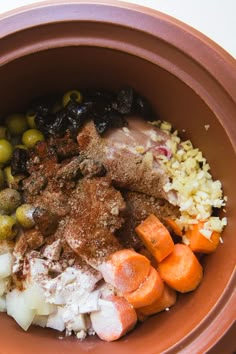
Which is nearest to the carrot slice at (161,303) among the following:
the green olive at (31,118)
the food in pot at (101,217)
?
the food in pot at (101,217)

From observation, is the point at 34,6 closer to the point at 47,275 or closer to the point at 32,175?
the point at 32,175

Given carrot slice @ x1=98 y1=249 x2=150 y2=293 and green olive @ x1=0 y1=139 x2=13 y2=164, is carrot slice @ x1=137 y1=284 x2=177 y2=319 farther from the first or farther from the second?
green olive @ x1=0 y1=139 x2=13 y2=164

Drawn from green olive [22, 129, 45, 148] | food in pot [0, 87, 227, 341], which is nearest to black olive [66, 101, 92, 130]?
food in pot [0, 87, 227, 341]

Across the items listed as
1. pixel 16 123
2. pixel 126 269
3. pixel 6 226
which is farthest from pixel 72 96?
pixel 126 269

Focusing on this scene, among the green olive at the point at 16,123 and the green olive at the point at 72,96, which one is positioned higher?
the green olive at the point at 72,96

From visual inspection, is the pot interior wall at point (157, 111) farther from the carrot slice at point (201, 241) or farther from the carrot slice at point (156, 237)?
the carrot slice at point (156, 237)
